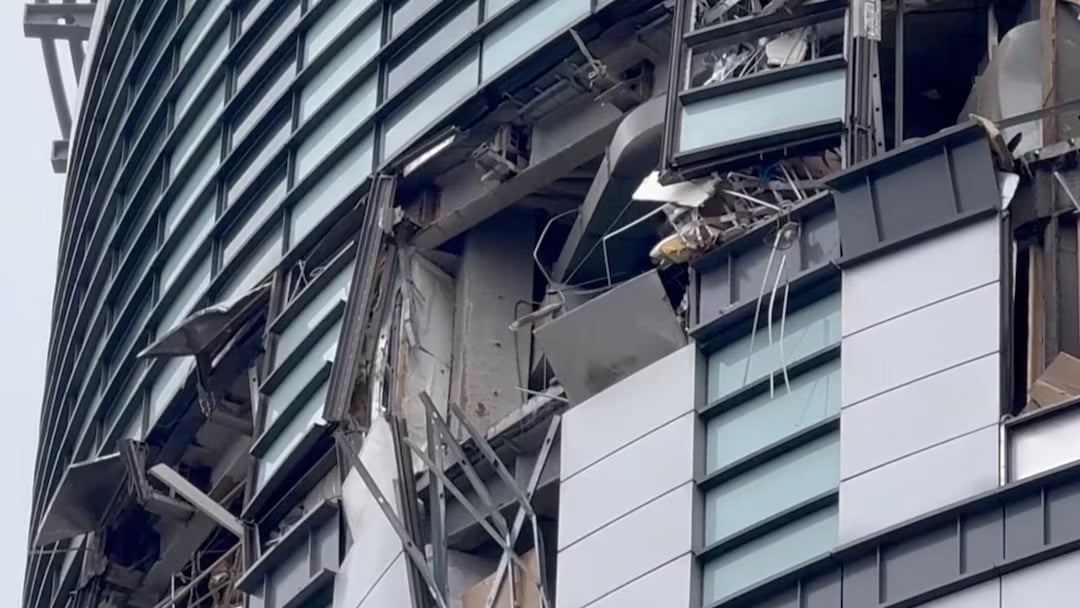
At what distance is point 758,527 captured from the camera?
3225cm

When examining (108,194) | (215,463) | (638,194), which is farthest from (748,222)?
(108,194)

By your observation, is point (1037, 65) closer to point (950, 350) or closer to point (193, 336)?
point (950, 350)

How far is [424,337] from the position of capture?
40594mm

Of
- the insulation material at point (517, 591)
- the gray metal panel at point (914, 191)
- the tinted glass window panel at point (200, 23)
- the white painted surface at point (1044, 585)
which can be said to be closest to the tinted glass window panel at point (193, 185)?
the tinted glass window panel at point (200, 23)

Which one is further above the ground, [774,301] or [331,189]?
[331,189]

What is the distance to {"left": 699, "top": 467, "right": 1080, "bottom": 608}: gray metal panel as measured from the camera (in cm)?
2923

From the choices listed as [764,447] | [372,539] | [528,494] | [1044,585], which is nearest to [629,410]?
[764,447]

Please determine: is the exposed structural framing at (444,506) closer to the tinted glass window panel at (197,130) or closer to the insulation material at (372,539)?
the insulation material at (372,539)

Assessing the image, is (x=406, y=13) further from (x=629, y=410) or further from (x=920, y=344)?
(x=920, y=344)

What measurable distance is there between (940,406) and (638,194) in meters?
6.17

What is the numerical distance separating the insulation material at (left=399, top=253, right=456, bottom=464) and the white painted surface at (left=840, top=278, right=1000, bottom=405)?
874 cm

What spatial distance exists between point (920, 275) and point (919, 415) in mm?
1684

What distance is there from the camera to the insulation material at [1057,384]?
1206 inches

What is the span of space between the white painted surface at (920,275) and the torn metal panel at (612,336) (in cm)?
308
